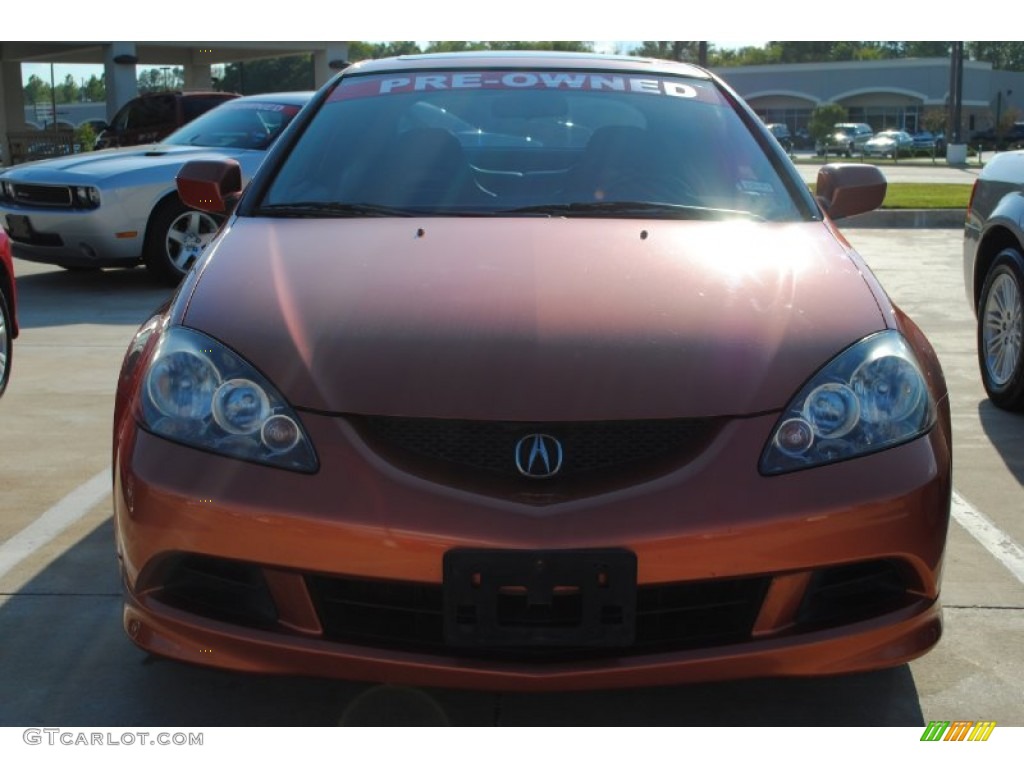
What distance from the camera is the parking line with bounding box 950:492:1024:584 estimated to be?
12.7ft

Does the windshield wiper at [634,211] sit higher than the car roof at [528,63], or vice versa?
the car roof at [528,63]

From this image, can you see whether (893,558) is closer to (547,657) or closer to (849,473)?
(849,473)

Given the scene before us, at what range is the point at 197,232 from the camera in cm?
995

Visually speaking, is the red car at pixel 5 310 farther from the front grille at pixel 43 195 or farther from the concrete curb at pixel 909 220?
the concrete curb at pixel 909 220

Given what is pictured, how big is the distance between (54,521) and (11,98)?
3442 centimetres

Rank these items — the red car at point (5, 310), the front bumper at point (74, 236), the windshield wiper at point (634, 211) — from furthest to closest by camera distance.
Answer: the front bumper at point (74, 236) → the red car at point (5, 310) → the windshield wiper at point (634, 211)

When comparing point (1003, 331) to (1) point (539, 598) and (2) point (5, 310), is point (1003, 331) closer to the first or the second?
Result: (1) point (539, 598)

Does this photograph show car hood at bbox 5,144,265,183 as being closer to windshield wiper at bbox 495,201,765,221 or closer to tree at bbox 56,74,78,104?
windshield wiper at bbox 495,201,765,221

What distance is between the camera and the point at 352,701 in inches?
114

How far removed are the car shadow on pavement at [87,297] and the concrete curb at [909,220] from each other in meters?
A: 9.14

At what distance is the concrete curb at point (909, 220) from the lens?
1609 centimetres

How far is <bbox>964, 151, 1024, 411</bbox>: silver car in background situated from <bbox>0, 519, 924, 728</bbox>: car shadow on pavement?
9.85ft

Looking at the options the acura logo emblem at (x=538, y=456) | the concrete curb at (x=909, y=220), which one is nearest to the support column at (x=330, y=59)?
the concrete curb at (x=909, y=220)

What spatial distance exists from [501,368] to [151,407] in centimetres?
75
